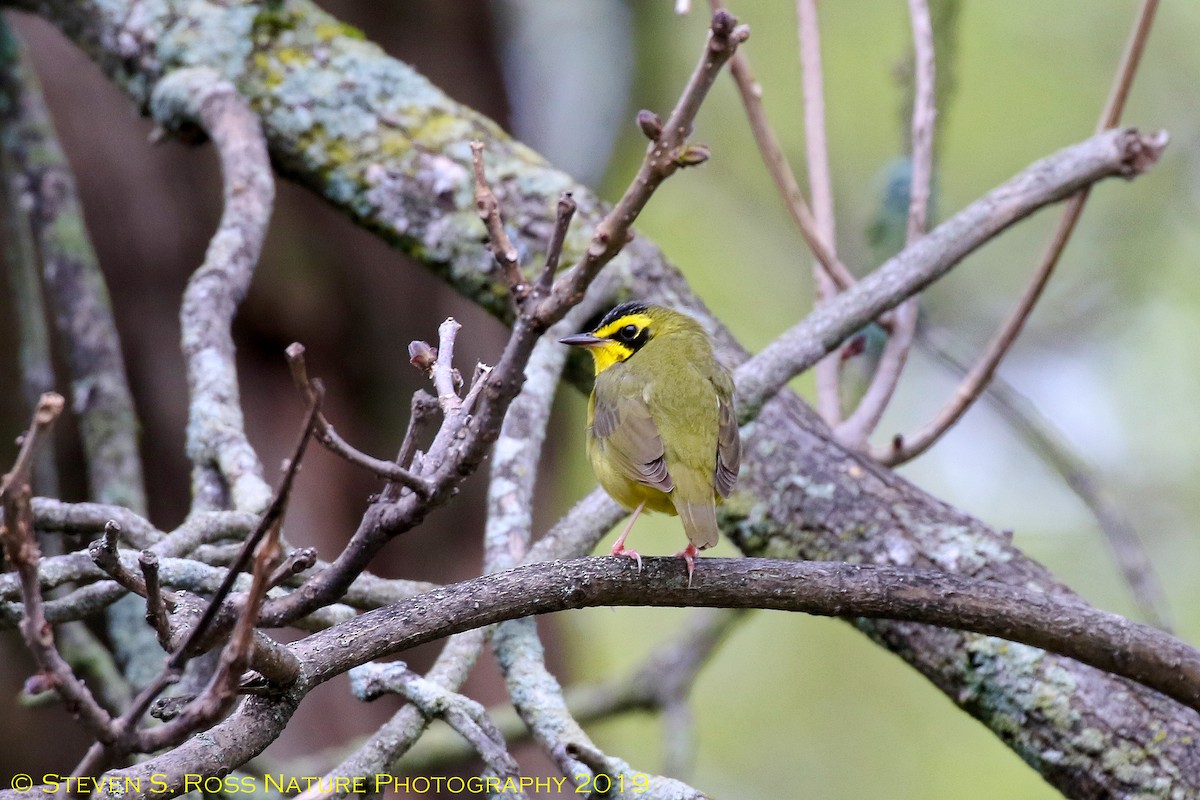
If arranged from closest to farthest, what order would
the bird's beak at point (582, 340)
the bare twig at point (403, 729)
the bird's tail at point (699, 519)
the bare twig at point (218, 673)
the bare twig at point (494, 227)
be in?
1. the bare twig at point (218, 673)
2. the bare twig at point (494, 227)
3. the bare twig at point (403, 729)
4. the bird's tail at point (699, 519)
5. the bird's beak at point (582, 340)

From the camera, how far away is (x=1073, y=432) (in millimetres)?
8086

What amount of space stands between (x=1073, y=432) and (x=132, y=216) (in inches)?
258

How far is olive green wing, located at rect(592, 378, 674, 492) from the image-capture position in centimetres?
301

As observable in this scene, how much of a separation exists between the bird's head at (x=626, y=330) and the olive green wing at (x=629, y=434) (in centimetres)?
18

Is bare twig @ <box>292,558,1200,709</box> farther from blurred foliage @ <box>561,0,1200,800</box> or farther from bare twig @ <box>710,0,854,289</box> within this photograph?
blurred foliage @ <box>561,0,1200,800</box>

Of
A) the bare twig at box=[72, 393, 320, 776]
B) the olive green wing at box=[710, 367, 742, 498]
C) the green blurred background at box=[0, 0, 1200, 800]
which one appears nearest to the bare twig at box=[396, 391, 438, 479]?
the bare twig at box=[72, 393, 320, 776]

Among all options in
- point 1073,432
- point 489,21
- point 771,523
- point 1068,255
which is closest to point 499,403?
point 771,523

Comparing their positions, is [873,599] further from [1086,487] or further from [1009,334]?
[1086,487]

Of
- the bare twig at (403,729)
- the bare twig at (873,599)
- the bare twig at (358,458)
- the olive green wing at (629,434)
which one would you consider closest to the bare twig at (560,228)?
the bare twig at (358,458)

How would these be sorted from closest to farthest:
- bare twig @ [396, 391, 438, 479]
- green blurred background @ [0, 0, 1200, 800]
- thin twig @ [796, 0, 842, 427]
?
bare twig @ [396, 391, 438, 479], thin twig @ [796, 0, 842, 427], green blurred background @ [0, 0, 1200, 800]

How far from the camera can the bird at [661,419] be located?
302cm

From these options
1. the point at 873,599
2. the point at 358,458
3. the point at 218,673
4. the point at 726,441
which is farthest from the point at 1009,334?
the point at 218,673

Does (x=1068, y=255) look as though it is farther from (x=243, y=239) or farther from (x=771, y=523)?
(x=243, y=239)

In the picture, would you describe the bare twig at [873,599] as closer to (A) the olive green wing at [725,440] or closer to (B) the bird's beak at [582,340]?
(A) the olive green wing at [725,440]
